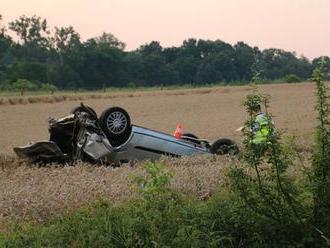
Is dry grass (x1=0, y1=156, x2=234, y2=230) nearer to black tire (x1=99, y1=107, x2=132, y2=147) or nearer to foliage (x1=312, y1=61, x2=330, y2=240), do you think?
foliage (x1=312, y1=61, x2=330, y2=240)

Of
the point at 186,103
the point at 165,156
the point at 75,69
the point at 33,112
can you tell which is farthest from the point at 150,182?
the point at 75,69

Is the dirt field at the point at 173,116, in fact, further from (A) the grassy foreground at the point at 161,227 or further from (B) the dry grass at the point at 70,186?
(A) the grassy foreground at the point at 161,227

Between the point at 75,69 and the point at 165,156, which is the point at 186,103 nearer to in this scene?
the point at 165,156

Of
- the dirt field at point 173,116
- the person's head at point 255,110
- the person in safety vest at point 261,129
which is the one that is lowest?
the dirt field at point 173,116

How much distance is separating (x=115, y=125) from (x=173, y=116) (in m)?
22.6

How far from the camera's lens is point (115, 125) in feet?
36.0

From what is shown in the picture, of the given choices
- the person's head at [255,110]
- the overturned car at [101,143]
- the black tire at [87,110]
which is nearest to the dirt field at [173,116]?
the overturned car at [101,143]

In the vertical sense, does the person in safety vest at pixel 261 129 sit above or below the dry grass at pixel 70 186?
above

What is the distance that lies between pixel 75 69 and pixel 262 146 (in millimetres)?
94919

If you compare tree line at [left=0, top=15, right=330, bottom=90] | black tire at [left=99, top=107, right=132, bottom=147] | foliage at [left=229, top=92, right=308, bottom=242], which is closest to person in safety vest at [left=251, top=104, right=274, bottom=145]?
foliage at [left=229, top=92, right=308, bottom=242]

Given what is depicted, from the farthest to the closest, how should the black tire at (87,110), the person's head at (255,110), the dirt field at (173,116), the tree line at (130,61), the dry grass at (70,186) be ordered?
1. the tree line at (130,61)
2. the dirt field at (173,116)
3. the black tire at (87,110)
4. the dry grass at (70,186)
5. the person's head at (255,110)

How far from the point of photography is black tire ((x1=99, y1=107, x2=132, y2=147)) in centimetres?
1092

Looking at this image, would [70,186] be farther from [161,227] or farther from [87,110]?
[87,110]

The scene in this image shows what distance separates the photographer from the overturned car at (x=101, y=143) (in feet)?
34.7
